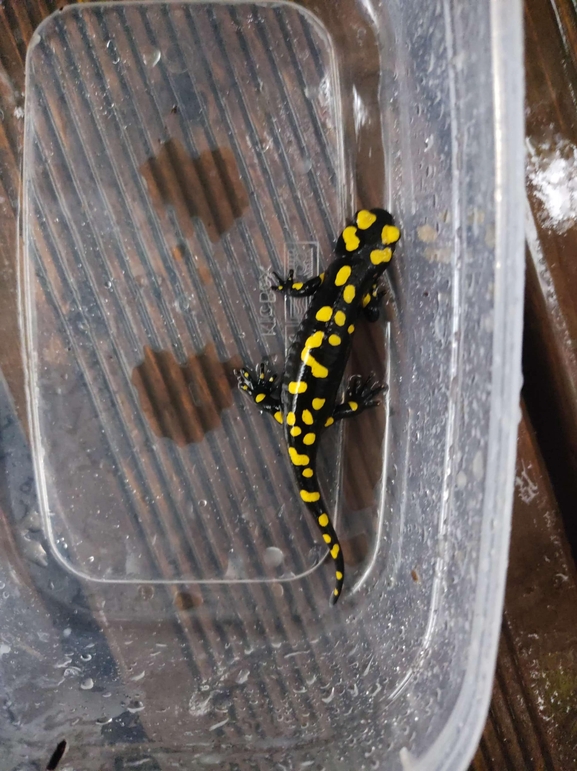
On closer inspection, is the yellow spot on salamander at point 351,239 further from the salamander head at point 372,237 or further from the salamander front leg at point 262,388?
the salamander front leg at point 262,388

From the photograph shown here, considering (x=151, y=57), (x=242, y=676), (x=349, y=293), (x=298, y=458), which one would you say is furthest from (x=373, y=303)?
(x=242, y=676)

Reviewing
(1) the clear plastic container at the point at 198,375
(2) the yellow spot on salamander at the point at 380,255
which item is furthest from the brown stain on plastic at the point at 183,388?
(2) the yellow spot on salamander at the point at 380,255

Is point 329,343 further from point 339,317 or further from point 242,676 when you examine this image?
point 242,676

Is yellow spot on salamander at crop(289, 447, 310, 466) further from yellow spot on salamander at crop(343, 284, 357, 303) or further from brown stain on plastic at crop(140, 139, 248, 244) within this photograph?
brown stain on plastic at crop(140, 139, 248, 244)

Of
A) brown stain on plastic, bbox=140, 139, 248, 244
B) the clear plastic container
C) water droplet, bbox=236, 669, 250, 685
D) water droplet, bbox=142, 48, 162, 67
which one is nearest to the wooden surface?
the clear plastic container

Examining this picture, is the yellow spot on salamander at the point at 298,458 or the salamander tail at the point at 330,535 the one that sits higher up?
the yellow spot on salamander at the point at 298,458

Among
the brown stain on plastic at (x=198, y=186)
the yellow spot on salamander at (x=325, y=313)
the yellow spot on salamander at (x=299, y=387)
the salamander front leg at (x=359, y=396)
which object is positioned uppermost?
the brown stain on plastic at (x=198, y=186)
